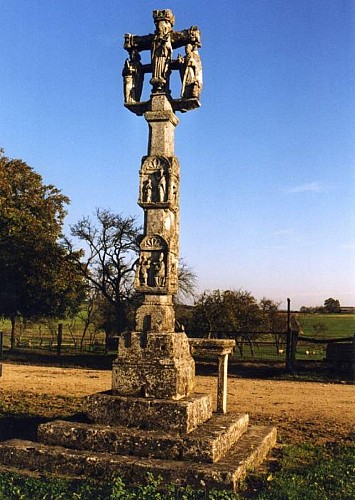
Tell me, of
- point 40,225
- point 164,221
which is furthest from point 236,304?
point 164,221

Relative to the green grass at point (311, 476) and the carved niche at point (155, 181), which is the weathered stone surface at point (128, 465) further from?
the carved niche at point (155, 181)

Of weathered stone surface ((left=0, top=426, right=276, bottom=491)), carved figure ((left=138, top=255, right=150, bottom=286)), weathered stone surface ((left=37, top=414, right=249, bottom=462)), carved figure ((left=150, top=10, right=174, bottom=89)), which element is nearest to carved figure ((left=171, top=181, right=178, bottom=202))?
carved figure ((left=138, top=255, right=150, bottom=286))

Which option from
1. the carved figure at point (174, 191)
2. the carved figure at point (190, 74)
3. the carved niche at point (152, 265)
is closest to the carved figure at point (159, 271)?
the carved niche at point (152, 265)

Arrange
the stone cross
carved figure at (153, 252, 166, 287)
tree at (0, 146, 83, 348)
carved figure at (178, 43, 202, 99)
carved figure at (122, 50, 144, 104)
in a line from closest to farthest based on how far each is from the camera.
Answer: the stone cross → carved figure at (153, 252, 166, 287) → carved figure at (178, 43, 202, 99) → carved figure at (122, 50, 144, 104) → tree at (0, 146, 83, 348)

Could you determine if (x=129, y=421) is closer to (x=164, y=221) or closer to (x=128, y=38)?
(x=164, y=221)

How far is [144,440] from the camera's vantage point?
6.46 metres

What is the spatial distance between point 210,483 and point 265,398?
770 cm

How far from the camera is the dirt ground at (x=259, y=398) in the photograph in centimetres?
1005

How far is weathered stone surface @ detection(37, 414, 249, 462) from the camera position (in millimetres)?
6289

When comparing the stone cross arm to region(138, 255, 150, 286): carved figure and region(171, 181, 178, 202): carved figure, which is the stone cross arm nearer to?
region(171, 181, 178, 202): carved figure

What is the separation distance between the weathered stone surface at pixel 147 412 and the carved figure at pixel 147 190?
2732mm

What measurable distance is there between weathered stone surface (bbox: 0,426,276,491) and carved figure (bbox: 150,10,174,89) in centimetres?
519

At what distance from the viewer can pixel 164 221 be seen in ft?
25.1

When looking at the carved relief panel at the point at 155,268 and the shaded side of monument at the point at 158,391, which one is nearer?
the shaded side of monument at the point at 158,391
